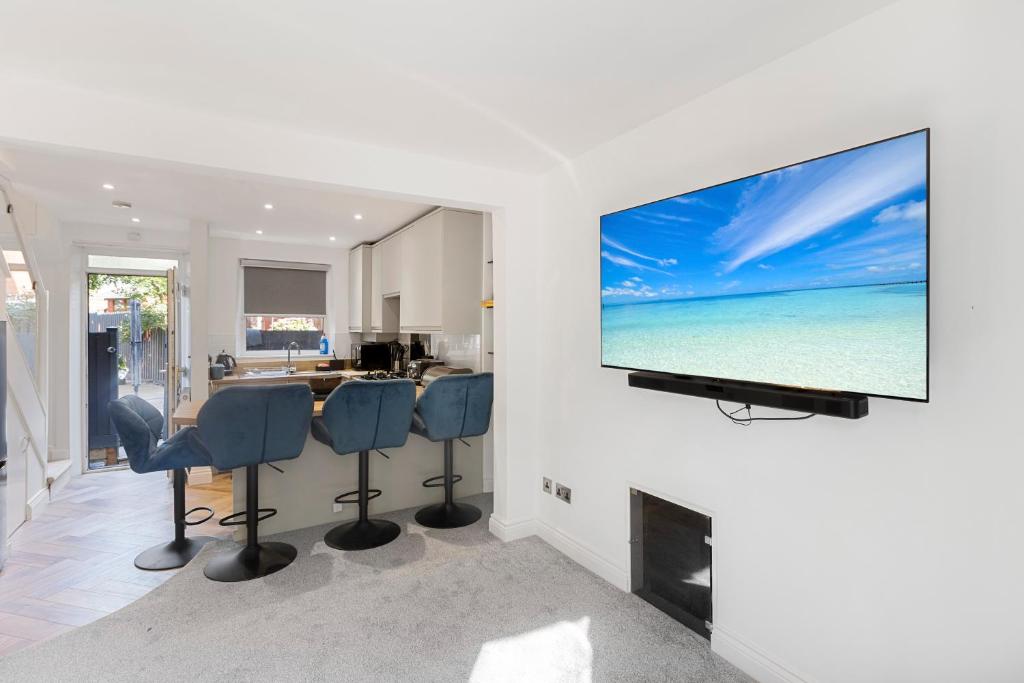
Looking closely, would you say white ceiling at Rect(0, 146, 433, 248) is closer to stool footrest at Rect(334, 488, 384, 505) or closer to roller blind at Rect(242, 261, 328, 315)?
roller blind at Rect(242, 261, 328, 315)

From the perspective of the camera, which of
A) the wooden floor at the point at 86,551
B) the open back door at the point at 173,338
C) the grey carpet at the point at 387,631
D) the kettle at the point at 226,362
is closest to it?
the grey carpet at the point at 387,631

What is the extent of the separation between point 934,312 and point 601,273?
1289 mm

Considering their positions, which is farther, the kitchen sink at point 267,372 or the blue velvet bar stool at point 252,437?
the kitchen sink at point 267,372

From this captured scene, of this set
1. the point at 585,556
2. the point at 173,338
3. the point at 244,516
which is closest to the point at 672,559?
the point at 585,556

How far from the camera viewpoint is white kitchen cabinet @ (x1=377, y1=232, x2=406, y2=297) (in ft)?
15.7

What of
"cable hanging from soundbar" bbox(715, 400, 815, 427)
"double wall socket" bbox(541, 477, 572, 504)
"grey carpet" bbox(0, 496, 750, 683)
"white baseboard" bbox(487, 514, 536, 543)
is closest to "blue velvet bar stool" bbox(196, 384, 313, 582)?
"grey carpet" bbox(0, 496, 750, 683)

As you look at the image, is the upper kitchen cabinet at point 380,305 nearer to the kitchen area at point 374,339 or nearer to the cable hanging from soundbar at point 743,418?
the kitchen area at point 374,339

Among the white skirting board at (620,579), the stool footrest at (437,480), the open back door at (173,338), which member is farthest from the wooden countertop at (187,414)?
the open back door at (173,338)

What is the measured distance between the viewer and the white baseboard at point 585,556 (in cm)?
251

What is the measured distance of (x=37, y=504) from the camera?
3.65 m

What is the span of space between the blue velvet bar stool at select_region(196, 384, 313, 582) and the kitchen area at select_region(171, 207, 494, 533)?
32 cm

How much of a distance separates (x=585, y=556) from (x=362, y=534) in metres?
1.40

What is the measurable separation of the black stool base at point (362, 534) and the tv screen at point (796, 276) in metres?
1.95

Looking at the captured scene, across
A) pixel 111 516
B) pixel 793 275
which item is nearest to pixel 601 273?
pixel 793 275
